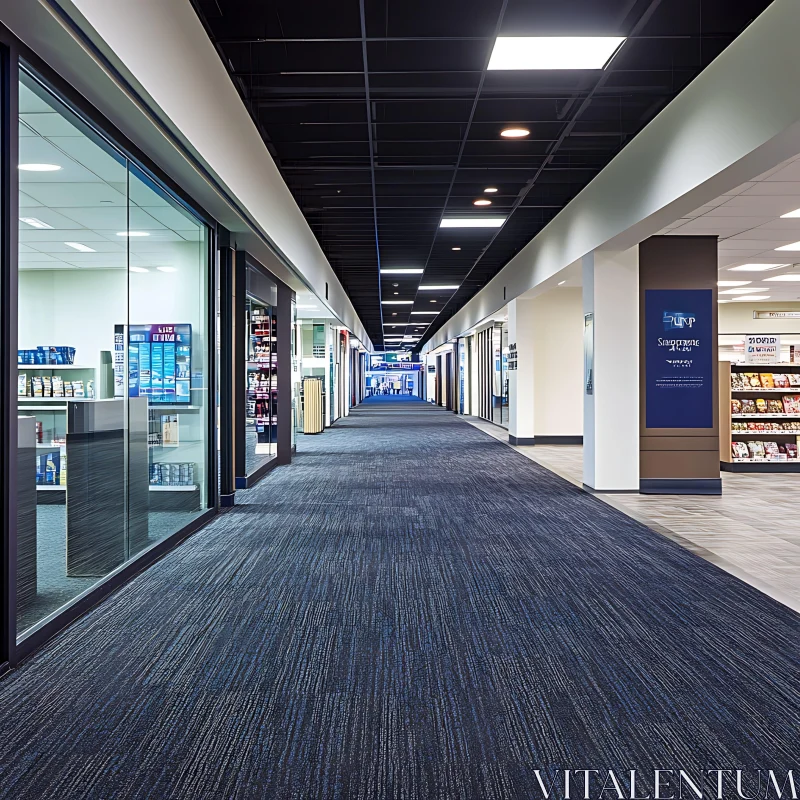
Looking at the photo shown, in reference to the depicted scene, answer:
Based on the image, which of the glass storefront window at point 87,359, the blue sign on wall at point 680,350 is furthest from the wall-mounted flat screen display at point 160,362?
the blue sign on wall at point 680,350

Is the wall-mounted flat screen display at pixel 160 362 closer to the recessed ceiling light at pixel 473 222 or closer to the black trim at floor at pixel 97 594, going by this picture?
the black trim at floor at pixel 97 594

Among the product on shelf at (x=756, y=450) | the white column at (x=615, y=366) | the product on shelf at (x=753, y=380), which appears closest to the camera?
the white column at (x=615, y=366)

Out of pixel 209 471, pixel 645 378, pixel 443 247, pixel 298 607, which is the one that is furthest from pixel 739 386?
pixel 298 607

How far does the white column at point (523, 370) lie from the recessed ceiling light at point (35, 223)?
10298 millimetres

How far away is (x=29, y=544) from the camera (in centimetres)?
368

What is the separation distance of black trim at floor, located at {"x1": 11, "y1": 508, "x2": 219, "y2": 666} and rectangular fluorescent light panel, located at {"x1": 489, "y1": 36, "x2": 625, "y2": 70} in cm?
435

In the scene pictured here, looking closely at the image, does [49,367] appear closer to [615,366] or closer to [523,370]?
[615,366]

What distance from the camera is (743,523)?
643 centimetres

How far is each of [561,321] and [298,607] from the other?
1092 centimetres

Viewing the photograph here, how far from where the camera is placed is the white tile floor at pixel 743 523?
186 inches

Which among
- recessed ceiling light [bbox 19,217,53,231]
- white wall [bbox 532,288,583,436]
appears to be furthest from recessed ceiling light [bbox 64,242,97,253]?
white wall [bbox 532,288,583,436]

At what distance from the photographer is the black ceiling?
4.78 meters

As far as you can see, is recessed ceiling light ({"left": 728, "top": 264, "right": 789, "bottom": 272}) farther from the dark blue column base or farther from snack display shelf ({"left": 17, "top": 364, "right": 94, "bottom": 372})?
snack display shelf ({"left": 17, "top": 364, "right": 94, "bottom": 372})

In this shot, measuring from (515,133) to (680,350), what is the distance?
3.04 m
